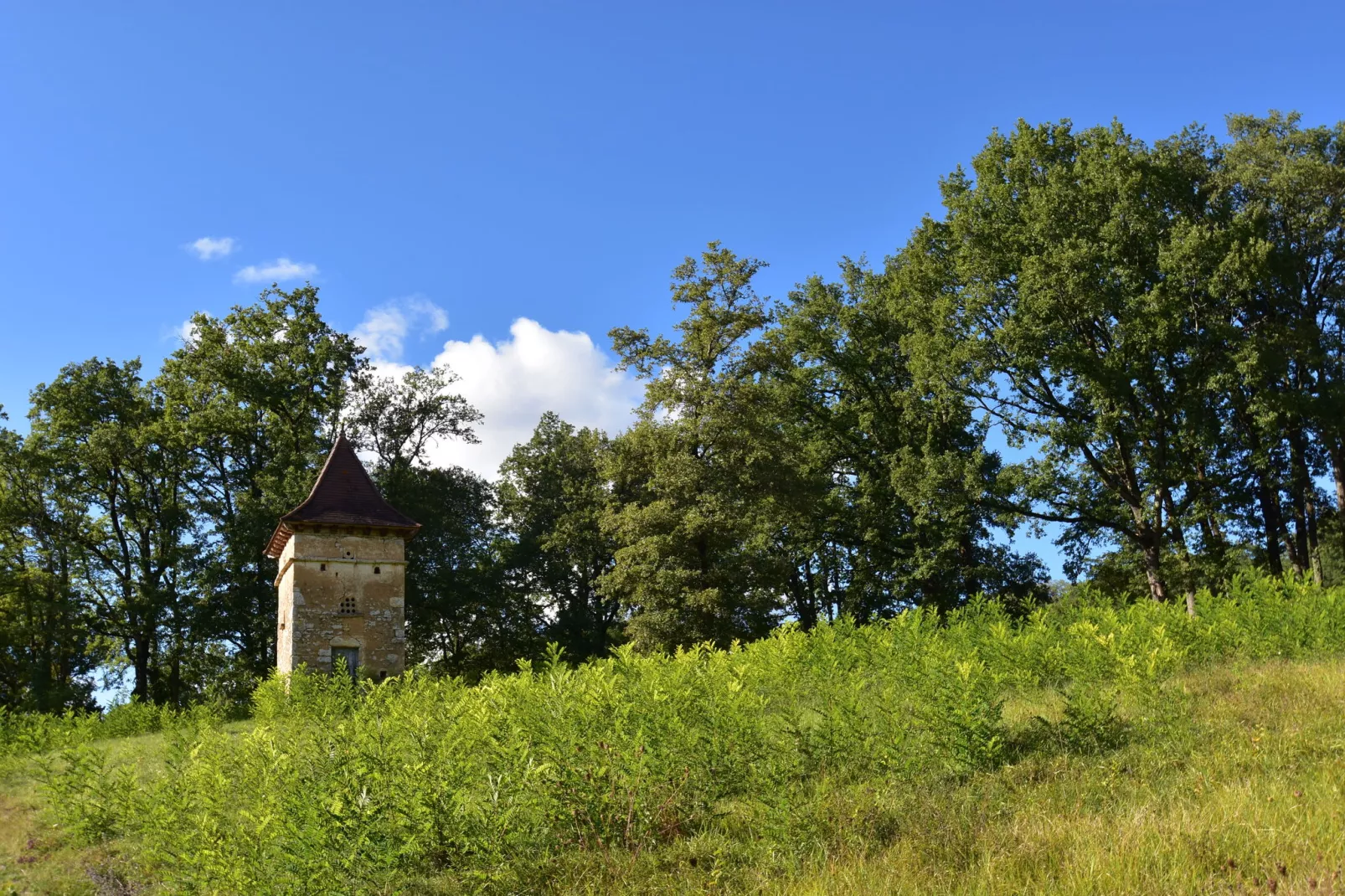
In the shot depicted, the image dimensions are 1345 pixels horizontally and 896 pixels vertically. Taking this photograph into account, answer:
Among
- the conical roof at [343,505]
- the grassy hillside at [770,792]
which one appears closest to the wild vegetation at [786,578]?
the grassy hillside at [770,792]

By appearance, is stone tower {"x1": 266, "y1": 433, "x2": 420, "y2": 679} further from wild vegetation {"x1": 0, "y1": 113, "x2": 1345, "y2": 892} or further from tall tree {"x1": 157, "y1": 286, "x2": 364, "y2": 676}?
tall tree {"x1": 157, "y1": 286, "x2": 364, "y2": 676}

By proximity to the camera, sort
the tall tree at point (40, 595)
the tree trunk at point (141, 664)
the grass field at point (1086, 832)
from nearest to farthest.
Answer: the grass field at point (1086, 832) < the tall tree at point (40, 595) < the tree trunk at point (141, 664)

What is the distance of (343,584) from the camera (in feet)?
72.8

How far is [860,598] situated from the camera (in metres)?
30.3

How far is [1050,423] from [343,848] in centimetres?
2212

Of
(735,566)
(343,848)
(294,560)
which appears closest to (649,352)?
(735,566)

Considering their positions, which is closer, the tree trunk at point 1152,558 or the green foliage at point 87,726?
the green foliage at point 87,726

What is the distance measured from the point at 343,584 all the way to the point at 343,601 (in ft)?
1.34

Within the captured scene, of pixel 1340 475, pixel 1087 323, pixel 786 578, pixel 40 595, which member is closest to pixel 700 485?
pixel 786 578

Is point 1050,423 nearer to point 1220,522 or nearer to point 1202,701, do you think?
point 1220,522

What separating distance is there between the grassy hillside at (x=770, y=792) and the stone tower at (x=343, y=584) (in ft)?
37.8

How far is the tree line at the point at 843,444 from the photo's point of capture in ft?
77.2

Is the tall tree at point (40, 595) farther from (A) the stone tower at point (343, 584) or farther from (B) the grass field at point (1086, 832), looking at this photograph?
(B) the grass field at point (1086, 832)

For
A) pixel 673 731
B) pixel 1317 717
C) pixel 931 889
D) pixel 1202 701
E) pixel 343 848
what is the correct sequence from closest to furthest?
pixel 931 889, pixel 343 848, pixel 673 731, pixel 1317 717, pixel 1202 701
